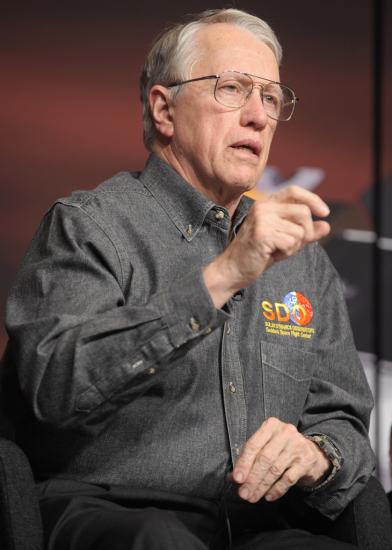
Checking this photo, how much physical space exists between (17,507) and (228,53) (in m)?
1.15

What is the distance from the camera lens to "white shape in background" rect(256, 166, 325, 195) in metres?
3.58

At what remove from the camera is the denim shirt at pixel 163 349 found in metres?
1.70

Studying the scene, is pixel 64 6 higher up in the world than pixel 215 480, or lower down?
higher up

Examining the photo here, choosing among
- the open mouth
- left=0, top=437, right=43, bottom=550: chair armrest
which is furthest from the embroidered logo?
left=0, top=437, right=43, bottom=550: chair armrest

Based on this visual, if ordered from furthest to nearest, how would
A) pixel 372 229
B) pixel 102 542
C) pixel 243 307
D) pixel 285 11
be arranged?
1. pixel 372 229
2. pixel 285 11
3. pixel 243 307
4. pixel 102 542

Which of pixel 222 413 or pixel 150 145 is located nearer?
pixel 222 413

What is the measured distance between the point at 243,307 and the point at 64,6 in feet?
4.83

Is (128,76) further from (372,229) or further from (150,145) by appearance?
(372,229)

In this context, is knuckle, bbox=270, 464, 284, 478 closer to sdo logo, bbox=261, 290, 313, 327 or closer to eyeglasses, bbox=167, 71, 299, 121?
sdo logo, bbox=261, 290, 313, 327

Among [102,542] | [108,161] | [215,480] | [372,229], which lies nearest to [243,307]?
[215,480]

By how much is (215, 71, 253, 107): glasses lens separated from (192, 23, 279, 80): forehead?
0.06 ft

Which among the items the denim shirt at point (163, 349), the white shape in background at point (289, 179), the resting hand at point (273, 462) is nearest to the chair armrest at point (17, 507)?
the denim shirt at point (163, 349)

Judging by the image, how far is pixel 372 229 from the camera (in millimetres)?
3807

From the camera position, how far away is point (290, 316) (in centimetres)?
218
